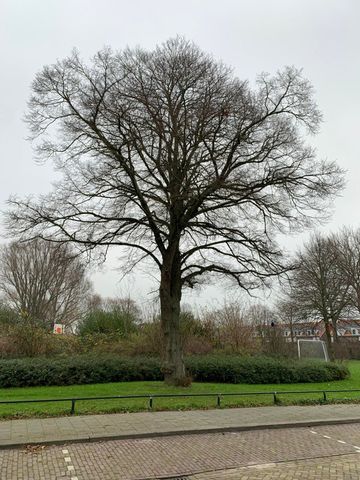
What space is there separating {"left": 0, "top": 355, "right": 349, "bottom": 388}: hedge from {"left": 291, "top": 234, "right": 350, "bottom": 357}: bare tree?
582 inches

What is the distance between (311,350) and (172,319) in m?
15.6

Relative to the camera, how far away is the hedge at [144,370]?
17.5 meters

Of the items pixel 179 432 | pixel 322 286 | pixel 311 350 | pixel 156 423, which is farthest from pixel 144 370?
pixel 322 286

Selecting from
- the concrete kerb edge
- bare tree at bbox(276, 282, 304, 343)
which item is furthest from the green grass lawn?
bare tree at bbox(276, 282, 304, 343)

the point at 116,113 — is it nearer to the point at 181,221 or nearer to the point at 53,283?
the point at 181,221

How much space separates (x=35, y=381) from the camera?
17438 millimetres

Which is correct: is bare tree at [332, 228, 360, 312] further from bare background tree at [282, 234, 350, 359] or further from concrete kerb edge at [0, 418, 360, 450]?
concrete kerb edge at [0, 418, 360, 450]

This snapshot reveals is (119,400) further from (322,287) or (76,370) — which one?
(322,287)

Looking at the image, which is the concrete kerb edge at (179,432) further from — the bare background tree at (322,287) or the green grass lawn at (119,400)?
the bare background tree at (322,287)

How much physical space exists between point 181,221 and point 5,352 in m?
10.8

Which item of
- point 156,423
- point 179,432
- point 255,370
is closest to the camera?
point 179,432

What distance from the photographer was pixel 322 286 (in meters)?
38.3

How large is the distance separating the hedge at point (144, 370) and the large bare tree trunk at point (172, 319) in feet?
10.8

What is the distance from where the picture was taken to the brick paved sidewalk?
8.74 metres
